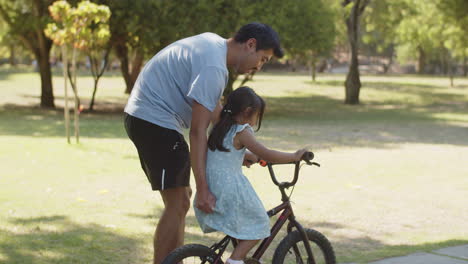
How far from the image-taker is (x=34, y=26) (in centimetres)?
2269

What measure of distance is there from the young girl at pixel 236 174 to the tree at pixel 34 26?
19.2 meters

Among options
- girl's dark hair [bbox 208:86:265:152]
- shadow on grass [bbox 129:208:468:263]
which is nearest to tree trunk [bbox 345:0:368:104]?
shadow on grass [bbox 129:208:468:263]

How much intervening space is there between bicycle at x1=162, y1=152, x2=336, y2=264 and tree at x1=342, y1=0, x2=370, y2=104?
82.7ft

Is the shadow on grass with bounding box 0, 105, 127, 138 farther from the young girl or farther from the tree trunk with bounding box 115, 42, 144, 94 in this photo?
the young girl

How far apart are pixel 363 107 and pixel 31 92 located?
633 inches

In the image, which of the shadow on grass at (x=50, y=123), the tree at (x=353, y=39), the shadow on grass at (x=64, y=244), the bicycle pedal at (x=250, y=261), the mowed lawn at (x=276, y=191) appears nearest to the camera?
the bicycle pedal at (x=250, y=261)

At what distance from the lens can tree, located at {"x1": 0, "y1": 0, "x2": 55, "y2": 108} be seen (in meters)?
23.2

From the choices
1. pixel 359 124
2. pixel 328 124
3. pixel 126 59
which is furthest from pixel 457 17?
pixel 126 59

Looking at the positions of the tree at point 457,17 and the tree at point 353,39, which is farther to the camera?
the tree at point 353,39

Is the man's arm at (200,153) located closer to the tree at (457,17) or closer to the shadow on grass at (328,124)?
the shadow on grass at (328,124)

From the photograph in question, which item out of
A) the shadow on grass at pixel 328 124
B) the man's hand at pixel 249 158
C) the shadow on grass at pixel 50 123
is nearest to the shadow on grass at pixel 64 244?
the man's hand at pixel 249 158

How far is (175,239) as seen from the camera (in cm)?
428

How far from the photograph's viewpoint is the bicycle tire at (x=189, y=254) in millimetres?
→ 3620

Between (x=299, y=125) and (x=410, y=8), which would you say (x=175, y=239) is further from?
(x=410, y=8)
